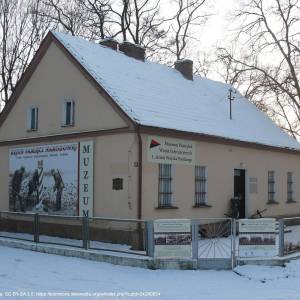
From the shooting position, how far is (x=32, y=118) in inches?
820

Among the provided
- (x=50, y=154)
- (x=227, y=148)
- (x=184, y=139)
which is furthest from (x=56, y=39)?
(x=227, y=148)

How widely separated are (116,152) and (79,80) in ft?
10.2

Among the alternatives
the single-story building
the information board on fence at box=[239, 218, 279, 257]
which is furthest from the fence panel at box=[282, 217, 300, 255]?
the single-story building

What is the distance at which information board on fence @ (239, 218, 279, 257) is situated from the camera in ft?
45.3

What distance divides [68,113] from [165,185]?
436 centimetres

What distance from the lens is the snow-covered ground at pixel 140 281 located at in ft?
35.4

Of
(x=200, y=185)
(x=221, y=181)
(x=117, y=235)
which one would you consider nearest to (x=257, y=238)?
(x=117, y=235)

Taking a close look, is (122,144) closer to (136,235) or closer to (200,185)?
(136,235)

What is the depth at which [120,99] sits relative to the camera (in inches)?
681

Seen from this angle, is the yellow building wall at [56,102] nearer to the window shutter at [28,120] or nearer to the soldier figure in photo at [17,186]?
the window shutter at [28,120]

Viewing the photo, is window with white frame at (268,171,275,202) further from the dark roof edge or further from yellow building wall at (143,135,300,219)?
the dark roof edge

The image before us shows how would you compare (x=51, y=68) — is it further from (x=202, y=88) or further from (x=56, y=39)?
(x=202, y=88)

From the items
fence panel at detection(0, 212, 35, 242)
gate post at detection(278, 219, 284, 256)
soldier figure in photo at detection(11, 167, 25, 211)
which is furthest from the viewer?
soldier figure in photo at detection(11, 167, 25, 211)

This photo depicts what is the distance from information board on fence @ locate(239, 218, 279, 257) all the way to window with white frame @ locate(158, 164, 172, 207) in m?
4.11
